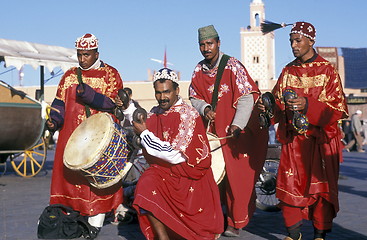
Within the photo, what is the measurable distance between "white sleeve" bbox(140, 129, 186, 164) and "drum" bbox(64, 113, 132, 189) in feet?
2.65

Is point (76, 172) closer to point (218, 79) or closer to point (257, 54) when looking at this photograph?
point (218, 79)

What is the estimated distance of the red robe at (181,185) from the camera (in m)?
4.85

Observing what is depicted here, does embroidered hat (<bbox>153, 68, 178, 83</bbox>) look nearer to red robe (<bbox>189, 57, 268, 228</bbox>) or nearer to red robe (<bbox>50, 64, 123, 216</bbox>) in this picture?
red robe (<bbox>189, 57, 268, 228</bbox>)

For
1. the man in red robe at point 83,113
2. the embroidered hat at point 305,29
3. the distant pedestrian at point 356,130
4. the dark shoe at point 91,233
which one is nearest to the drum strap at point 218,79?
the embroidered hat at point 305,29

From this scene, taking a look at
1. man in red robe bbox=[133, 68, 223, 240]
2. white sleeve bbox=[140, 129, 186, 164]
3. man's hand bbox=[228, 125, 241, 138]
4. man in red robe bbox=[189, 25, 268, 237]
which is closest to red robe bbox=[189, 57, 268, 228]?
man in red robe bbox=[189, 25, 268, 237]

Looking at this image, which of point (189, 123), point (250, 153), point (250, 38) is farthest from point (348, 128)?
point (250, 38)

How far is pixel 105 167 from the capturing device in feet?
18.6

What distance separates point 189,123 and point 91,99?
4.81ft

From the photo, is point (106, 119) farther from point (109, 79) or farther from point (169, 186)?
point (169, 186)

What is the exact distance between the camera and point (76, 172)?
6.15m

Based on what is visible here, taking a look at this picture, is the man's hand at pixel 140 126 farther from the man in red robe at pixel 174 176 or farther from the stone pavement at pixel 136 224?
the stone pavement at pixel 136 224

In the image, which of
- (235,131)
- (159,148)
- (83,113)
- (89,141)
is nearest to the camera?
(159,148)

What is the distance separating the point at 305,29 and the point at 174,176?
67.2 inches

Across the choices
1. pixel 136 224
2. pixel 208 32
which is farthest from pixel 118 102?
pixel 136 224
